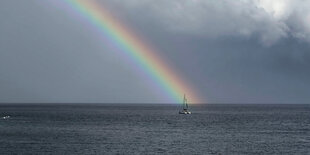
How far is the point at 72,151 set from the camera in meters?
78.8

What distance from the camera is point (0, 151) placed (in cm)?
7775

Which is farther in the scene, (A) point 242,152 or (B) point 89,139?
(B) point 89,139

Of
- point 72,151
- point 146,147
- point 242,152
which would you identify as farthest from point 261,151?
point 72,151

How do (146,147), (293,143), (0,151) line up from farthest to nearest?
(293,143)
(146,147)
(0,151)

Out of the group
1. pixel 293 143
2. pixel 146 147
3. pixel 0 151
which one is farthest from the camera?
pixel 293 143

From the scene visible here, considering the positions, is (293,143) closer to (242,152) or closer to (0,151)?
(242,152)

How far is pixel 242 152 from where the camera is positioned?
80.4m

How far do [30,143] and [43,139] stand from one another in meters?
8.52

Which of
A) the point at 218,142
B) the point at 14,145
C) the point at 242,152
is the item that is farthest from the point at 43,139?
the point at 242,152

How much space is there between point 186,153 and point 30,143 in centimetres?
3207

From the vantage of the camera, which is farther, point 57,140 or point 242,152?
point 57,140

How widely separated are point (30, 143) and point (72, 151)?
1552cm

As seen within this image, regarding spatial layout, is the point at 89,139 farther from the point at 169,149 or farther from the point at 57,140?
the point at 169,149

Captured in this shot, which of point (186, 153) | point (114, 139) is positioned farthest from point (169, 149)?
point (114, 139)
